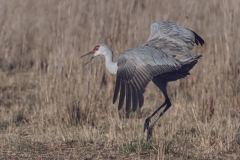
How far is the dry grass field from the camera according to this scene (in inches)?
229

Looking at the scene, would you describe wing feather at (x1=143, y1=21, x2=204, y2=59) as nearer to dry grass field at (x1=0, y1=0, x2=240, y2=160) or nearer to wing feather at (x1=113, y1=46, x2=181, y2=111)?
wing feather at (x1=113, y1=46, x2=181, y2=111)

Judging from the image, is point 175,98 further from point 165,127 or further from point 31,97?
point 31,97

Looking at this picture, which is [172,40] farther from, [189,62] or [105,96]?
[105,96]

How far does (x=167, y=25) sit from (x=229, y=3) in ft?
3.70

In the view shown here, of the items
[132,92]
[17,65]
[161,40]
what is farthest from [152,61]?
[17,65]

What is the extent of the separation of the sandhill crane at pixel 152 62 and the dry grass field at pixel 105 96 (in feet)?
1.54

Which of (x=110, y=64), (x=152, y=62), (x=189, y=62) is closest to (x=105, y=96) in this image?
(x=110, y=64)

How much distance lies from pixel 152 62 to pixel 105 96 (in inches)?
87.9

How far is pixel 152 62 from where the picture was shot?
5.98 metres

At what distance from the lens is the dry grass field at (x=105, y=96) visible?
5805mm

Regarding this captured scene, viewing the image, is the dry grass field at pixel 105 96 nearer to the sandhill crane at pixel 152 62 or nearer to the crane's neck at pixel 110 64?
the sandhill crane at pixel 152 62

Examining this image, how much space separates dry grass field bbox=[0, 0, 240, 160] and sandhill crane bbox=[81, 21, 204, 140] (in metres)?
0.47

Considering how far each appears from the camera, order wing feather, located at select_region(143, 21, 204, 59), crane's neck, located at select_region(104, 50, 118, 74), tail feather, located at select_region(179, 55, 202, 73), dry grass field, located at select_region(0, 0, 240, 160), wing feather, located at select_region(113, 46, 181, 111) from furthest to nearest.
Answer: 1. wing feather, located at select_region(143, 21, 204, 59)
2. crane's neck, located at select_region(104, 50, 118, 74)
3. tail feather, located at select_region(179, 55, 202, 73)
4. dry grass field, located at select_region(0, 0, 240, 160)
5. wing feather, located at select_region(113, 46, 181, 111)

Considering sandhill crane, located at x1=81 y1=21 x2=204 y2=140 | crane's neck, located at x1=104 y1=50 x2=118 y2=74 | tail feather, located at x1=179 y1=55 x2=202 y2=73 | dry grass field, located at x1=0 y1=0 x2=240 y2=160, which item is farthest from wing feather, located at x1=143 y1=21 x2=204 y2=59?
dry grass field, located at x1=0 y1=0 x2=240 y2=160
